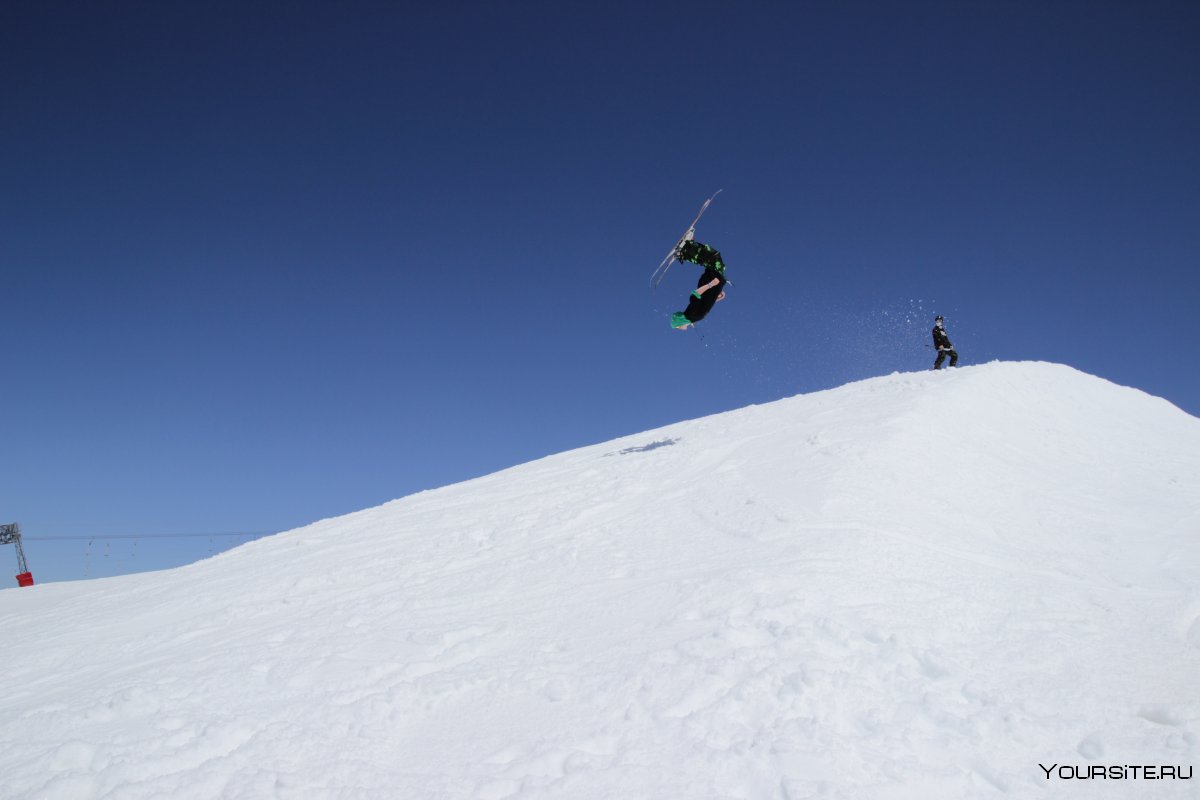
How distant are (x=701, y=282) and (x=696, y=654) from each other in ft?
28.3

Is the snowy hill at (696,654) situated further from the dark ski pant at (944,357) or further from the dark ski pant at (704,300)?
the dark ski pant at (944,357)

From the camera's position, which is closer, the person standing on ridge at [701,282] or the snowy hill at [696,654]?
the snowy hill at [696,654]

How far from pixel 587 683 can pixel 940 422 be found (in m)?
8.28

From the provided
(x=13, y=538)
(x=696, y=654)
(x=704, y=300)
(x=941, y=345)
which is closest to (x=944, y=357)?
(x=941, y=345)

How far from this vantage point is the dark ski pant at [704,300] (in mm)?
11836

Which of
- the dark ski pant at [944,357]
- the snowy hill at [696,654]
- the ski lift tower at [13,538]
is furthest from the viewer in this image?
the ski lift tower at [13,538]

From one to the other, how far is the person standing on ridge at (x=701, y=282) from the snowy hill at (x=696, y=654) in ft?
12.6

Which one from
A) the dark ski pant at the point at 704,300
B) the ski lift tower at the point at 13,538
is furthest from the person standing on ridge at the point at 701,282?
the ski lift tower at the point at 13,538

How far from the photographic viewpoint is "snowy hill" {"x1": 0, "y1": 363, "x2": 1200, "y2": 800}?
350 cm

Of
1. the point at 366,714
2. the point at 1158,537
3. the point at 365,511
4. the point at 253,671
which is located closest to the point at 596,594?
the point at 366,714

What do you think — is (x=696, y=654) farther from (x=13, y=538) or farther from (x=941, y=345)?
(x=13, y=538)

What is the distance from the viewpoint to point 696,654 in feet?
14.5

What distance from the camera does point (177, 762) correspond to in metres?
3.83

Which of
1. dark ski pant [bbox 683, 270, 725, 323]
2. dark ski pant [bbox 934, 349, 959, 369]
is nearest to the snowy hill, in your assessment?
dark ski pant [bbox 683, 270, 725, 323]
